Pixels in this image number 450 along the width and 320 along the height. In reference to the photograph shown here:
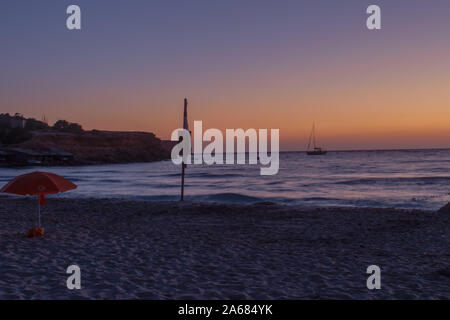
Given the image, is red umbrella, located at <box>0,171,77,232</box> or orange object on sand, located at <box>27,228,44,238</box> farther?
orange object on sand, located at <box>27,228,44,238</box>

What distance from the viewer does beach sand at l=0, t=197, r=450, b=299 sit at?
5367 millimetres

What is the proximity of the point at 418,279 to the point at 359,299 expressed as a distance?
1565mm

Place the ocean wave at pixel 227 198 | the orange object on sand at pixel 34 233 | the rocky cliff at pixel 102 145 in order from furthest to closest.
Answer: the rocky cliff at pixel 102 145 → the ocean wave at pixel 227 198 → the orange object on sand at pixel 34 233

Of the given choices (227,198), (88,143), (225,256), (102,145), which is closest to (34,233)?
(225,256)

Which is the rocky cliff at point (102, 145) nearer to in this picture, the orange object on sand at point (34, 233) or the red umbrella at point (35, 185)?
the orange object on sand at point (34, 233)

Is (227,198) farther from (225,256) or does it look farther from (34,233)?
(225,256)

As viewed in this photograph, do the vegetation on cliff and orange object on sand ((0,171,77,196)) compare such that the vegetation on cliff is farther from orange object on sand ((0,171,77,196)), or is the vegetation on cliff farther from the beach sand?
orange object on sand ((0,171,77,196))

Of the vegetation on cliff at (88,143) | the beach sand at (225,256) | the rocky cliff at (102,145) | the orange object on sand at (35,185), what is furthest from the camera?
the rocky cliff at (102,145)

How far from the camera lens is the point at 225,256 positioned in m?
7.51

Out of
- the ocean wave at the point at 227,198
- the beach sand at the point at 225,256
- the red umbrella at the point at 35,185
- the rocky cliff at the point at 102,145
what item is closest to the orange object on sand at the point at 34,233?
the beach sand at the point at 225,256

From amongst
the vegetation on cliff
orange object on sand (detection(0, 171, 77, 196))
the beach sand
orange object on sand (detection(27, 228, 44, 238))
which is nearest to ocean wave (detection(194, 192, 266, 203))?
the beach sand

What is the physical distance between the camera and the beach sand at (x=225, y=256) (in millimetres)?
5367

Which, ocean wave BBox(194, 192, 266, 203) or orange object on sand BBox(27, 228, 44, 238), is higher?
orange object on sand BBox(27, 228, 44, 238)

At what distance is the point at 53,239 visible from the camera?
28.7ft
